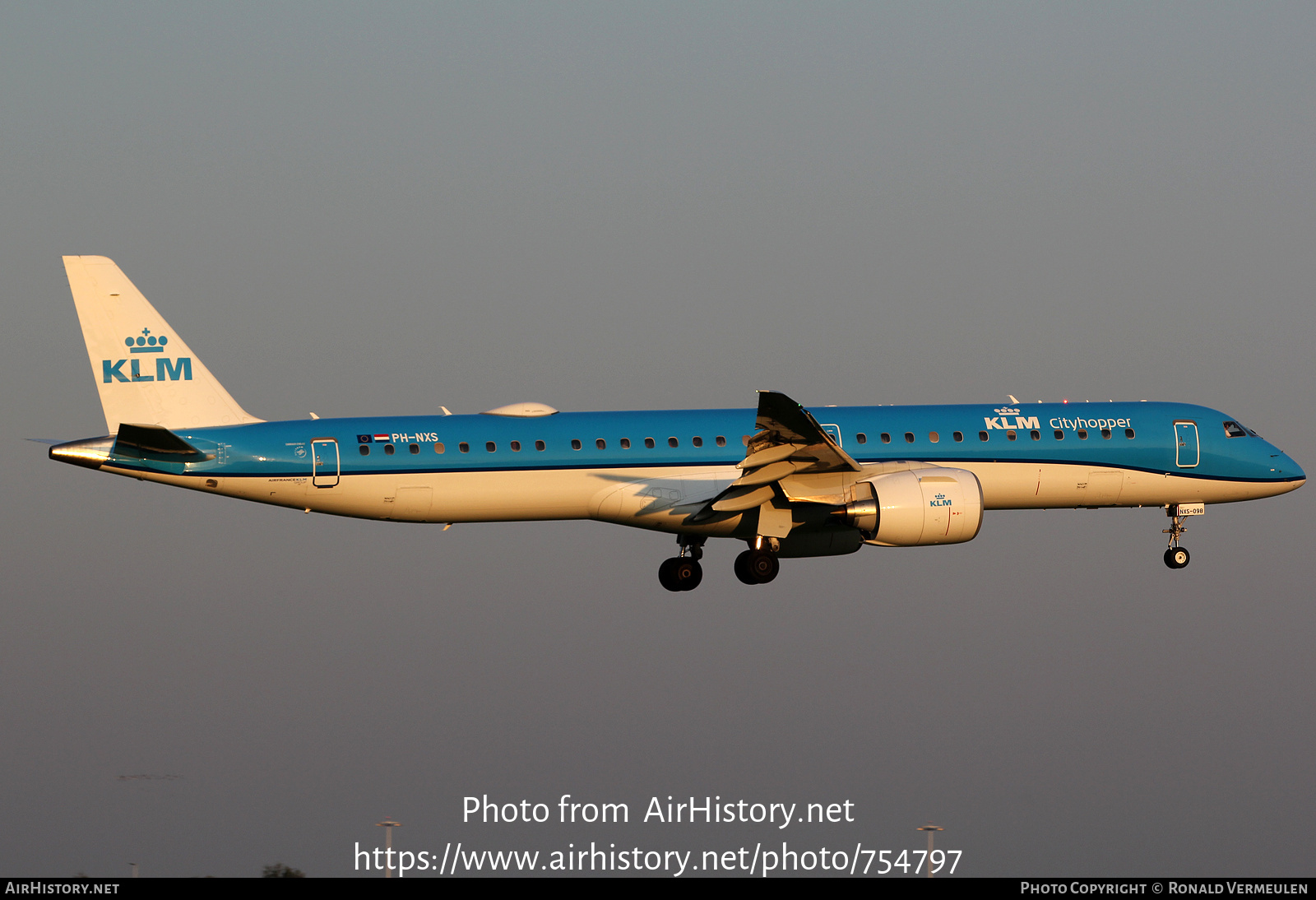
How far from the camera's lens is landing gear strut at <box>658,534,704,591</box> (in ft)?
142

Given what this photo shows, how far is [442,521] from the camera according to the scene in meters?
40.1

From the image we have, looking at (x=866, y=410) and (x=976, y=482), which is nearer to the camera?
(x=976, y=482)

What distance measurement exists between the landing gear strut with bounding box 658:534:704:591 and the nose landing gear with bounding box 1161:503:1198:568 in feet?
43.3

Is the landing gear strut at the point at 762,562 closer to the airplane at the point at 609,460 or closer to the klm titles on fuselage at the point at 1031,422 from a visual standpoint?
the airplane at the point at 609,460

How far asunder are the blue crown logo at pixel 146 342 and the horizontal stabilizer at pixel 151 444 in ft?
8.33

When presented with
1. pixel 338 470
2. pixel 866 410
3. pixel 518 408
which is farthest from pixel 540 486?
pixel 866 410

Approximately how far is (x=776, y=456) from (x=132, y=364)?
1600cm

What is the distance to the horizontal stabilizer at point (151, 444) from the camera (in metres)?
37.7

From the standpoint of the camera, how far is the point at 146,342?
39875 millimetres

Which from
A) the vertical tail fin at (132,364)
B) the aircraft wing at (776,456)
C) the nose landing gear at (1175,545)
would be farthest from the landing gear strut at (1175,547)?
the vertical tail fin at (132,364)

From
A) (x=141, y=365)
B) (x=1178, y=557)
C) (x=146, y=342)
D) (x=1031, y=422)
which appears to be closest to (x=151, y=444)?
(x=141, y=365)

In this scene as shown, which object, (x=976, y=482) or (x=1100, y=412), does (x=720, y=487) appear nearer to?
(x=976, y=482)

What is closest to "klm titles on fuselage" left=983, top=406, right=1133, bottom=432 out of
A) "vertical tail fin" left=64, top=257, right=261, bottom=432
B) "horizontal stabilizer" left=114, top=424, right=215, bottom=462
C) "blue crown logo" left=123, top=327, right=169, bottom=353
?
"vertical tail fin" left=64, top=257, right=261, bottom=432
